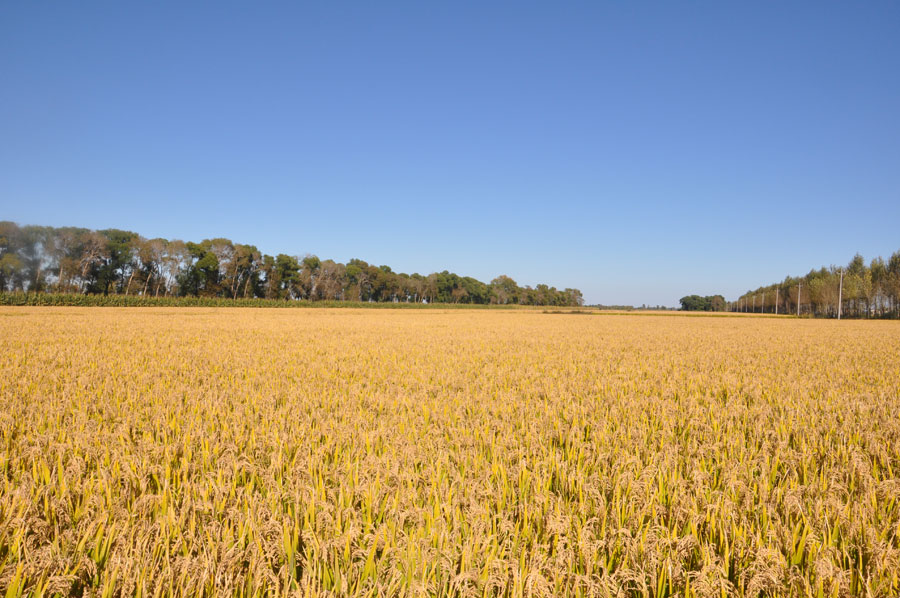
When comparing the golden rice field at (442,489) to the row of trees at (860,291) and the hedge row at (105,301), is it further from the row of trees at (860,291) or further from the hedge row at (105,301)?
the row of trees at (860,291)

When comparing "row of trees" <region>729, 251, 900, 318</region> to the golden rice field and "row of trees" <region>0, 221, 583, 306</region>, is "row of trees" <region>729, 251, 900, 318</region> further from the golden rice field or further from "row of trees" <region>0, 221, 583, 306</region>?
"row of trees" <region>0, 221, 583, 306</region>

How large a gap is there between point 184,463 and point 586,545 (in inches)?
138

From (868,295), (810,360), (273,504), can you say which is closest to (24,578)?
(273,504)

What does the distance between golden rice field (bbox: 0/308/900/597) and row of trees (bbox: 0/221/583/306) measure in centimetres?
11707

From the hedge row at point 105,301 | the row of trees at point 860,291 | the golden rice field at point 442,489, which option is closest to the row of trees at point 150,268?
the hedge row at point 105,301

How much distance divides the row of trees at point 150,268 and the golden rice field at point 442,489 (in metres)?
117

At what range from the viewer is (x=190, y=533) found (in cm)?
263

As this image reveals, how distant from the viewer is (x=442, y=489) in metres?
3.32

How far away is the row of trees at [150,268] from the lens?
→ 95287 millimetres

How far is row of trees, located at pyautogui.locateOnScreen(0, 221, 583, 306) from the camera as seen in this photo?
95.3 meters

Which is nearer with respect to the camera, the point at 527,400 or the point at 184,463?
the point at 184,463

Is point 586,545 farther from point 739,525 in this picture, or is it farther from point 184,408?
point 184,408

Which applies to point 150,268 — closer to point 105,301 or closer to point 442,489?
point 105,301

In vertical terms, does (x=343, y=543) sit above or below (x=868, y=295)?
below
